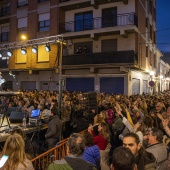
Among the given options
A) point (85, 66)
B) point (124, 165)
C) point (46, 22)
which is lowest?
point (124, 165)

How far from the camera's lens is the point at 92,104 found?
30.0 feet

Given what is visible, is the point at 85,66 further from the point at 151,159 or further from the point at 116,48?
the point at 151,159

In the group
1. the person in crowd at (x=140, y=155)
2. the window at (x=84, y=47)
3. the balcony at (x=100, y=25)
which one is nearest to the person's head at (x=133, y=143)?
the person in crowd at (x=140, y=155)

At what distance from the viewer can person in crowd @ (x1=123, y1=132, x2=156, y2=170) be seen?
9.13 feet

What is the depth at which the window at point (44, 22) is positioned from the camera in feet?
69.7

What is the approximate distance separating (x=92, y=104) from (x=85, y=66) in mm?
9424

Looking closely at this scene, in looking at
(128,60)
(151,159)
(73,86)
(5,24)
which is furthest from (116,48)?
(151,159)

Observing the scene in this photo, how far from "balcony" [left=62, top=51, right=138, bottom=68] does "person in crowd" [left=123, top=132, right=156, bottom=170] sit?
13666 mm

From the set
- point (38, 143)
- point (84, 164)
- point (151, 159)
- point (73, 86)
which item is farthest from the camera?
point (73, 86)

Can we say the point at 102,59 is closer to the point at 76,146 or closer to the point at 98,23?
the point at 98,23

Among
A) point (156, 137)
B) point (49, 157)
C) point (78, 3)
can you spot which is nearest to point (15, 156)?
point (49, 157)

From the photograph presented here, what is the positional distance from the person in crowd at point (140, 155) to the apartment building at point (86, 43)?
1367cm

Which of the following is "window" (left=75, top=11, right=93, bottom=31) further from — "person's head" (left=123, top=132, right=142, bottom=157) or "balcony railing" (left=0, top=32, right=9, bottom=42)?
"person's head" (left=123, top=132, right=142, bottom=157)

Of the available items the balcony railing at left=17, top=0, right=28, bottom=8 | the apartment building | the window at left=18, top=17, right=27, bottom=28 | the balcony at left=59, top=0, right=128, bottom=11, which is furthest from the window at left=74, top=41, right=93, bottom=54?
the balcony railing at left=17, top=0, right=28, bottom=8
